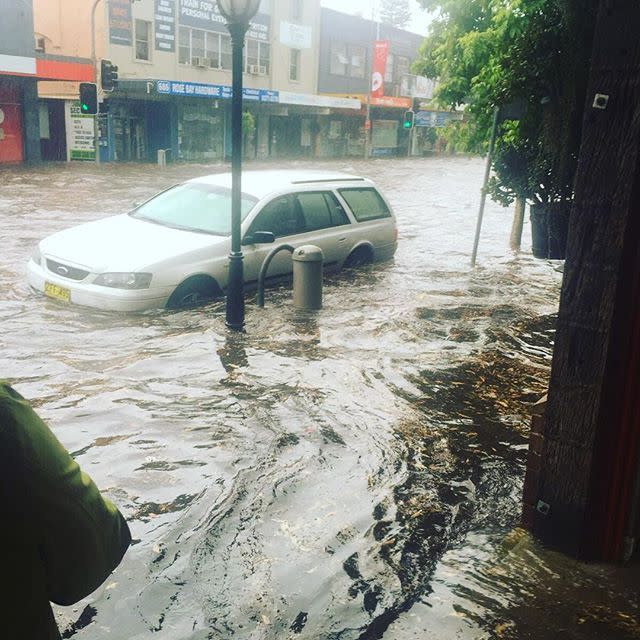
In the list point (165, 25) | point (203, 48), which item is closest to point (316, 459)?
point (165, 25)

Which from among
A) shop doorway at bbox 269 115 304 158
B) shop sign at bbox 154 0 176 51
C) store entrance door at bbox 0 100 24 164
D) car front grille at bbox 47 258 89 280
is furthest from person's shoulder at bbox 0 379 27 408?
shop doorway at bbox 269 115 304 158

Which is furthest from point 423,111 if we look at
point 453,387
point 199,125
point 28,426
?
point 28,426

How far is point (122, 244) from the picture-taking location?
8625mm

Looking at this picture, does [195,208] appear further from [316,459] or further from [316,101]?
[316,101]

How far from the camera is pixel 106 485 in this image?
4668 millimetres

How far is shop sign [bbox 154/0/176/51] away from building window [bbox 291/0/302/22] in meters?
10.5

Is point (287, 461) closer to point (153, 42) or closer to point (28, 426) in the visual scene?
point (28, 426)

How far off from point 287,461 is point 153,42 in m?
35.2

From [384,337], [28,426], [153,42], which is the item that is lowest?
[384,337]

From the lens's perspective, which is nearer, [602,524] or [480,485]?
[602,524]

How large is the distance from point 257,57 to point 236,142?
37691mm

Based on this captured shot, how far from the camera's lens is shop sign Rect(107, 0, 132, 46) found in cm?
3384

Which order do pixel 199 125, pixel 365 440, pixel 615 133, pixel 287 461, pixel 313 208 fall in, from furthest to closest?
pixel 199 125, pixel 313 208, pixel 365 440, pixel 287 461, pixel 615 133

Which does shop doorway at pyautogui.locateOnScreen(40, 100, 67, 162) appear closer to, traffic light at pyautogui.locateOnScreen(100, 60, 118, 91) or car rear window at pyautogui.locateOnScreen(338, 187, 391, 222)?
traffic light at pyautogui.locateOnScreen(100, 60, 118, 91)
